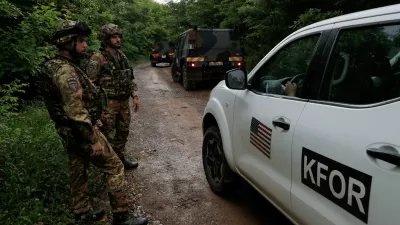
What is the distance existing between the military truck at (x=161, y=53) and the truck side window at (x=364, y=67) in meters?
24.9

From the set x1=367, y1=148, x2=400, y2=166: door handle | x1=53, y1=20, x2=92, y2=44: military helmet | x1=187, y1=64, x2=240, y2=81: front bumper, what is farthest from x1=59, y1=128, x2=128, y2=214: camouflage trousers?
x1=187, y1=64, x2=240, y2=81: front bumper

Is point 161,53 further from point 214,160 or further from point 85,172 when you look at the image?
point 85,172

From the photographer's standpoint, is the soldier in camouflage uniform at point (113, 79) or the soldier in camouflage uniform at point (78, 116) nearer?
the soldier in camouflage uniform at point (78, 116)

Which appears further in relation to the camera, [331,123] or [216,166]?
[216,166]

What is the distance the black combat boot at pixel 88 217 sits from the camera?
3016mm

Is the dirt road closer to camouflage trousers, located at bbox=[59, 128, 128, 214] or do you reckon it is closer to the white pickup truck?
camouflage trousers, located at bbox=[59, 128, 128, 214]

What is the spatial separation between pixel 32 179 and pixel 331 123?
9.47 ft

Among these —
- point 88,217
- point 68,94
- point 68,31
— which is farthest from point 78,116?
point 88,217

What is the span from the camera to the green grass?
2900 millimetres

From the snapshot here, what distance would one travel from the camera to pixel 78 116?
8.50 feet

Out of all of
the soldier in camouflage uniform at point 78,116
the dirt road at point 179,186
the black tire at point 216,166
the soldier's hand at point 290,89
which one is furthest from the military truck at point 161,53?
the soldier's hand at point 290,89

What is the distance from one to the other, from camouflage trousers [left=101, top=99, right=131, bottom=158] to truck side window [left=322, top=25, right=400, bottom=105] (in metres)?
2.84

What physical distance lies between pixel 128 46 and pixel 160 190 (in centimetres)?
2902

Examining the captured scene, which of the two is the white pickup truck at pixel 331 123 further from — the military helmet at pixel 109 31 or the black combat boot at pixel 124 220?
the military helmet at pixel 109 31
